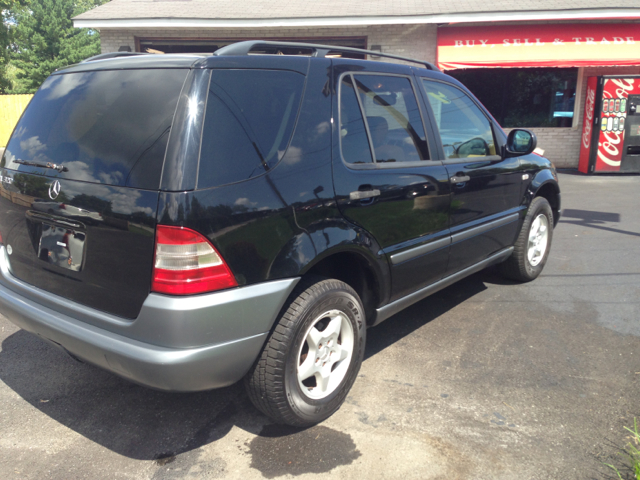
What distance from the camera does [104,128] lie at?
2.49 metres

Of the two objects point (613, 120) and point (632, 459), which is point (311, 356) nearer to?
point (632, 459)

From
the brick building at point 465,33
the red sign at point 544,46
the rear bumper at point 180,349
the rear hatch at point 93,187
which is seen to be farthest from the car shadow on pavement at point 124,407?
the red sign at point 544,46

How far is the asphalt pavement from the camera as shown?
8.39 feet

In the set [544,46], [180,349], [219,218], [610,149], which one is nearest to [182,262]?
[219,218]

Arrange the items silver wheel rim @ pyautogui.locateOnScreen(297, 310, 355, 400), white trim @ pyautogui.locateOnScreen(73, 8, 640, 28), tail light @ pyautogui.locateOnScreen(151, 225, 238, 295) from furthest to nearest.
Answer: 1. white trim @ pyautogui.locateOnScreen(73, 8, 640, 28)
2. silver wheel rim @ pyautogui.locateOnScreen(297, 310, 355, 400)
3. tail light @ pyautogui.locateOnScreen(151, 225, 238, 295)

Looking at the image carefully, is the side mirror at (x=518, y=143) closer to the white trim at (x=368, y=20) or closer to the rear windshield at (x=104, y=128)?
the rear windshield at (x=104, y=128)

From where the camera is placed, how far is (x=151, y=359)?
88.0 inches

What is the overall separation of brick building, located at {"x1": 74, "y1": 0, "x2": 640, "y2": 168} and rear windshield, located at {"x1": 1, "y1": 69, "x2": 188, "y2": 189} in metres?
10.2

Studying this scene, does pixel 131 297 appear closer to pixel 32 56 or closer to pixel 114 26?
pixel 114 26

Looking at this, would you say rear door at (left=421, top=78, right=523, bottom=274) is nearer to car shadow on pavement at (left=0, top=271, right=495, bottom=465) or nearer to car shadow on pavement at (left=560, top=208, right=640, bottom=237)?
car shadow on pavement at (left=0, top=271, right=495, bottom=465)

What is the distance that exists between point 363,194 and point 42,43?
46.8 metres

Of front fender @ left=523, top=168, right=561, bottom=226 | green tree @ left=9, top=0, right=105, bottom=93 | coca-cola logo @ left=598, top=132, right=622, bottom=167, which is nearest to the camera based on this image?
front fender @ left=523, top=168, right=561, bottom=226

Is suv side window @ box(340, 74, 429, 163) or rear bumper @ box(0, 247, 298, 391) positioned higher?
suv side window @ box(340, 74, 429, 163)

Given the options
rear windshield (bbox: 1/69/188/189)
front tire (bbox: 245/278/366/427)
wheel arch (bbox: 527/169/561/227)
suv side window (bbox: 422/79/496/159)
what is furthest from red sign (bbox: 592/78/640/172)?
rear windshield (bbox: 1/69/188/189)
